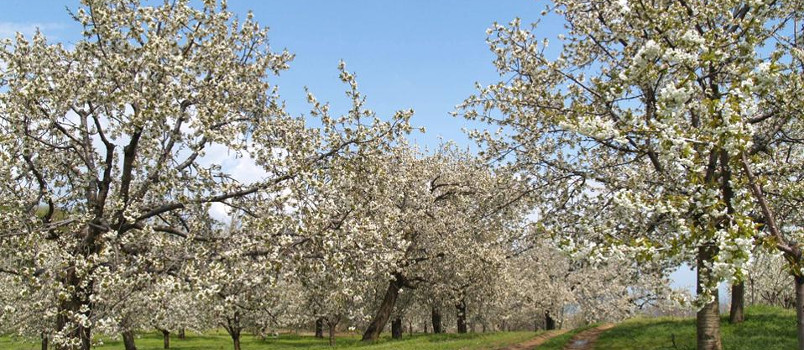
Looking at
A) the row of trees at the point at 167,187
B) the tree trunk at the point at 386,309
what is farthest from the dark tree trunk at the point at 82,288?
the tree trunk at the point at 386,309

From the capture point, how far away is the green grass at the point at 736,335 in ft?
60.8

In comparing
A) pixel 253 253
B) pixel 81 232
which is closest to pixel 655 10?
pixel 253 253

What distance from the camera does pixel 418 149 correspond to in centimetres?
4038

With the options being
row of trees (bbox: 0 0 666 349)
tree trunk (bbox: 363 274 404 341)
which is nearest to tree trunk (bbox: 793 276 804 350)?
row of trees (bbox: 0 0 666 349)

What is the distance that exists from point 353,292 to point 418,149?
25.8m

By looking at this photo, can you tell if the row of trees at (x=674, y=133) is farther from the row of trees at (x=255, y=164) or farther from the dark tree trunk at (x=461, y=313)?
the dark tree trunk at (x=461, y=313)

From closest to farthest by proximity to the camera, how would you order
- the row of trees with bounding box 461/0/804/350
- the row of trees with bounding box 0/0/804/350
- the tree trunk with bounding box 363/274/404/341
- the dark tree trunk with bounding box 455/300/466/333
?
the row of trees with bounding box 461/0/804/350 < the row of trees with bounding box 0/0/804/350 < the tree trunk with bounding box 363/274/404/341 < the dark tree trunk with bounding box 455/300/466/333

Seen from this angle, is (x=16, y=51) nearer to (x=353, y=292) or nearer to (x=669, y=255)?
(x=353, y=292)

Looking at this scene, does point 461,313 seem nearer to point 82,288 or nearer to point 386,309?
point 386,309

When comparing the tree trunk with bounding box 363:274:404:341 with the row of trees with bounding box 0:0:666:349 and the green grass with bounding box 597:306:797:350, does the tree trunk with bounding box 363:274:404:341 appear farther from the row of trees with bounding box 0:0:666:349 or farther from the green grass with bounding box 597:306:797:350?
the row of trees with bounding box 0:0:666:349

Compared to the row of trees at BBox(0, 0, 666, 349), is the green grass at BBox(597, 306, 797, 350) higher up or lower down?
lower down

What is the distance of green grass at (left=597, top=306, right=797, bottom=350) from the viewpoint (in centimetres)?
1853

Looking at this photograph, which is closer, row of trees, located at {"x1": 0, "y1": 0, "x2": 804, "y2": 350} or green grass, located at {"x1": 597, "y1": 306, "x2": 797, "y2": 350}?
row of trees, located at {"x1": 0, "y1": 0, "x2": 804, "y2": 350}

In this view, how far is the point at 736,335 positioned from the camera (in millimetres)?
20328
